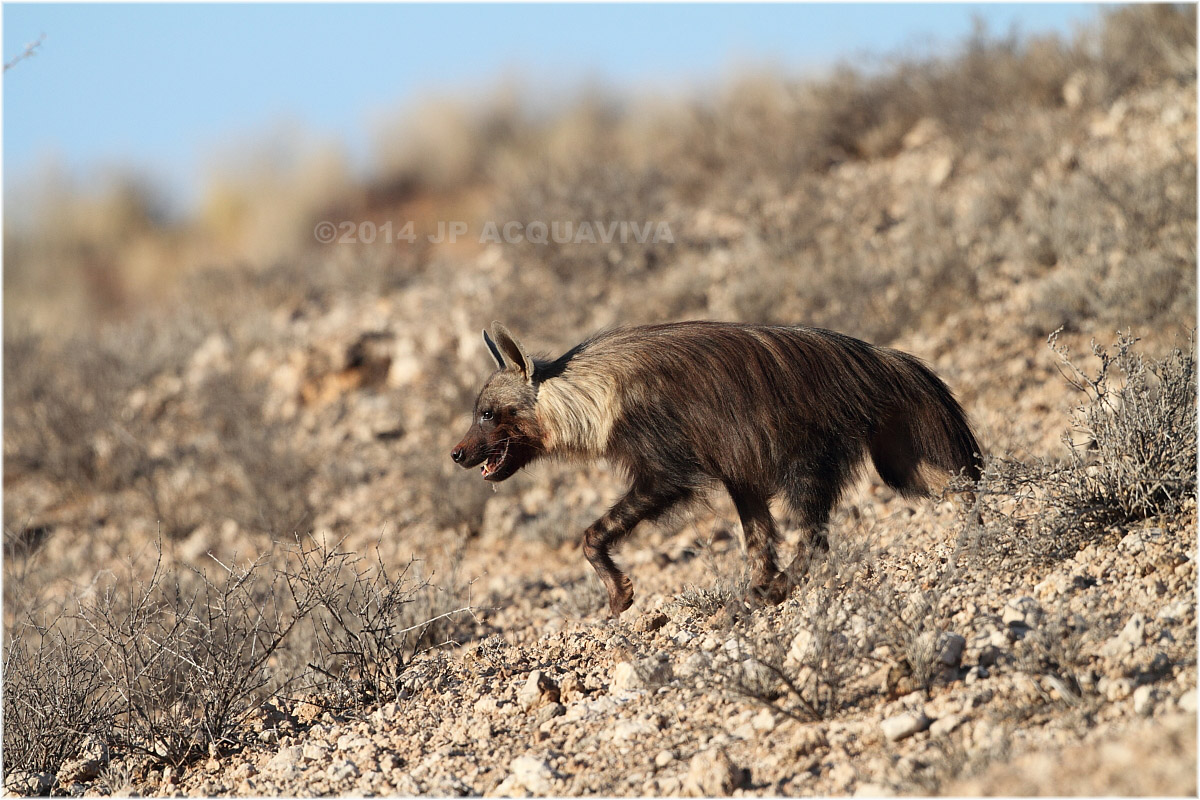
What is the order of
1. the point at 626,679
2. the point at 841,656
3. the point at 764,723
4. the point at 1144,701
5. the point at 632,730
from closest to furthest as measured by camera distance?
1. the point at 1144,701
2. the point at 764,723
3. the point at 841,656
4. the point at 632,730
5. the point at 626,679

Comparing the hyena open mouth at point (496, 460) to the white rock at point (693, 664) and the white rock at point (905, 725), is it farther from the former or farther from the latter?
the white rock at point (905, 725)

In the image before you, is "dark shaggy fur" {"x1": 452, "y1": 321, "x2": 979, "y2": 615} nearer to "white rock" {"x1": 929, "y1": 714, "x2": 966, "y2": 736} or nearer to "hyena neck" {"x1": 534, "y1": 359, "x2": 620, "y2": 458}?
"hyena neck" {"x1": 534, "y1": 359, "x2": 620, "y2": 458}

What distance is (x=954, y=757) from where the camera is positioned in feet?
11.6

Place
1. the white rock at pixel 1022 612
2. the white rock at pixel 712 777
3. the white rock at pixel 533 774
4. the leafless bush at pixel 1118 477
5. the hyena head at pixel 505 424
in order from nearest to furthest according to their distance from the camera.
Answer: the white rock at pixel 712 777, the white rock at pixel 533 774, the white rock at pixel 1022 612, the leafless bush at pixel 1118 477, the hyena head at pixel 505 424

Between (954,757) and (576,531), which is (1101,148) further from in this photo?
(954,757)

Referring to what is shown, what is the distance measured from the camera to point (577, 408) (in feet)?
19.4

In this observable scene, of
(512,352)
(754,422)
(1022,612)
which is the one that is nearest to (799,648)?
(1022,612)

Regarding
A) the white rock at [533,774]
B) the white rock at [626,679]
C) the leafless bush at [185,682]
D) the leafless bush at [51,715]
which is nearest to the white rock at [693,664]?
the white rock at [626,679]

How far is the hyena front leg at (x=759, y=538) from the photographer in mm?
5594

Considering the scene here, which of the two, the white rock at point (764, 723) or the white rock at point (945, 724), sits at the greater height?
the white rock at point (945, 724)

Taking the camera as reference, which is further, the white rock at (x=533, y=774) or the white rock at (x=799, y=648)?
the white rock at (x=799, y=648)

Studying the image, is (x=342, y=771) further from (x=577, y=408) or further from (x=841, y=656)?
(x=577, y=408)

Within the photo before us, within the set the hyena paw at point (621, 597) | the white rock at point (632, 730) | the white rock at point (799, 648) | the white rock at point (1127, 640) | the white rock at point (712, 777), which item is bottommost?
the hyena paw at point (621, 597)

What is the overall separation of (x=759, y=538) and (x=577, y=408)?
1199mm
